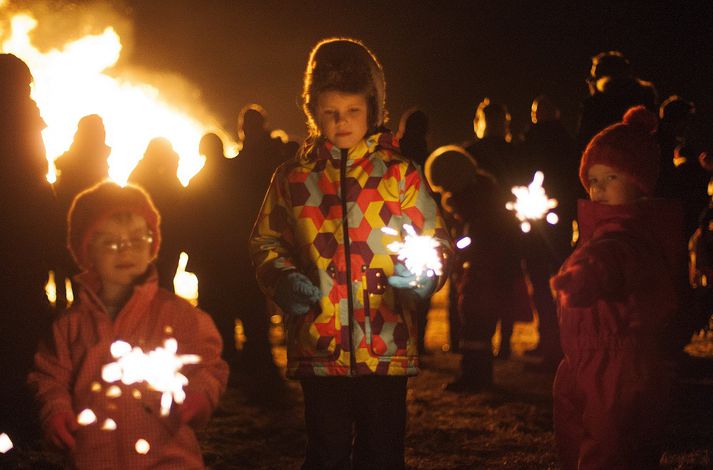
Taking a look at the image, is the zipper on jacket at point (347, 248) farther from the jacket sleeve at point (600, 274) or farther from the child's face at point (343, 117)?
the jacket sleeve at point (600, 274)

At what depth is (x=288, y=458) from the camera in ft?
19.4

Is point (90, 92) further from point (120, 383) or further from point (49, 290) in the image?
point (120, 383)

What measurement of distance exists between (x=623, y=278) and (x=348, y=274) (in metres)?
1.19

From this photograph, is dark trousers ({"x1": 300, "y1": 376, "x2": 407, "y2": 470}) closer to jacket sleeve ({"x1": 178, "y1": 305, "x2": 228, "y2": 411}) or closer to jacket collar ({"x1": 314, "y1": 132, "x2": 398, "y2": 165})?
jacket sleeve ({"x1": 178, "y1": 305, "x2": 228, "y2": 411})

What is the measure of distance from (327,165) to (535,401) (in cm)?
391

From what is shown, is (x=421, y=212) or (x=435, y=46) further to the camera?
(x=435, y=46)

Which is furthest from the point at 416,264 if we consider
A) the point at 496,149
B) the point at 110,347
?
the point at 496,149

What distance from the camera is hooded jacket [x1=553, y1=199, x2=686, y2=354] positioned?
410 centimetres

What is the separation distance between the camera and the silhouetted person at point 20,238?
523 cm

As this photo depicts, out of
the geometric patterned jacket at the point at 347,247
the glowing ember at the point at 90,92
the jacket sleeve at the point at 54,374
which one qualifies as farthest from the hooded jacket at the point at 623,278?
the glowing ember at the point at 90,92

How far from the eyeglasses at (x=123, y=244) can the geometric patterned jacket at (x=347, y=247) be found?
502mm

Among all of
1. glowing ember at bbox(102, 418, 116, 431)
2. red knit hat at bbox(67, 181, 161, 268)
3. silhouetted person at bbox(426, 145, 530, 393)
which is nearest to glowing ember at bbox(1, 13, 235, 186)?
silhouetted person at bbox(426, 145, 530, 393)

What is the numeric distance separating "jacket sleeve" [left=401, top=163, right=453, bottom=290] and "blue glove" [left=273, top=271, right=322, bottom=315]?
55 centimetres

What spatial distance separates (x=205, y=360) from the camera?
4.02 meters
